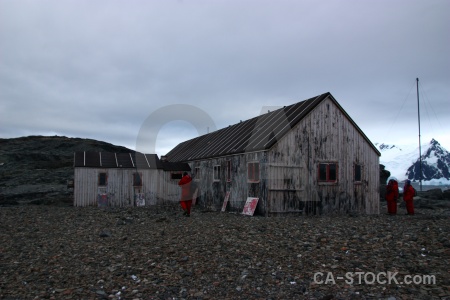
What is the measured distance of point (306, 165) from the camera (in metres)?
20.0

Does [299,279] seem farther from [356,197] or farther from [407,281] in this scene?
[356,197]

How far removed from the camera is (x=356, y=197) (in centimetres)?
2125

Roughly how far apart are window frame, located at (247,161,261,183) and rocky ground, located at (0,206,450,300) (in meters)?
5.92

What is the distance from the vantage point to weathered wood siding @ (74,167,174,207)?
26.2m

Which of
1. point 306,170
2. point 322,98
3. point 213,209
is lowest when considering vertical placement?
point 213,209

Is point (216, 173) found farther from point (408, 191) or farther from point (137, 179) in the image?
point (408, 191)

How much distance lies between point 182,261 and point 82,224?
9.16 m

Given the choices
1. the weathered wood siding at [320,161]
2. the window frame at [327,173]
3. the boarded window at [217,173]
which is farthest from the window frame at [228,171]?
the window frame at [327,173]

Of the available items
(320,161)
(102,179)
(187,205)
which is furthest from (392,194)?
(102,179)

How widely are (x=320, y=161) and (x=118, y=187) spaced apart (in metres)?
14.7

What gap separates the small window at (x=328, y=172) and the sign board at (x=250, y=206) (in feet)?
12.5

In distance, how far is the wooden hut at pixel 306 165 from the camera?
63.4ft

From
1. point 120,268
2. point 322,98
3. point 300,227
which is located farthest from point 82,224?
point 322,98

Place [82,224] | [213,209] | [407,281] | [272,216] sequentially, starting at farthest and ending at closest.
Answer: [213,209], [272,216], [82,224], [407,281]
